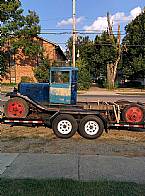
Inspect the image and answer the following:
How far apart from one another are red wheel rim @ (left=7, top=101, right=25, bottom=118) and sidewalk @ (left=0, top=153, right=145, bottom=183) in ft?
10.1

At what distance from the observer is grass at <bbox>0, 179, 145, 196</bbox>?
15.9 feet

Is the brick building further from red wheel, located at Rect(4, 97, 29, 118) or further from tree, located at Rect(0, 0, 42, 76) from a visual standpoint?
red wheel, located at Rect(4, 97, 29, 118)

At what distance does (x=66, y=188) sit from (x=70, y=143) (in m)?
3.74

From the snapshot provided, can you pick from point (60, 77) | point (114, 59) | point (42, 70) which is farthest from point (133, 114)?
point (114, 59)

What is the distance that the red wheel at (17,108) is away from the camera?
1034cm

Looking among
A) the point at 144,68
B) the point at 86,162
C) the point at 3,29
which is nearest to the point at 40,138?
the point at 86,162

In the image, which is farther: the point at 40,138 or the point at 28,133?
the point at 28,133

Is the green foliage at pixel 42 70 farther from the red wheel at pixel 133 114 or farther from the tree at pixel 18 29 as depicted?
the red wheel at pixel 133 114

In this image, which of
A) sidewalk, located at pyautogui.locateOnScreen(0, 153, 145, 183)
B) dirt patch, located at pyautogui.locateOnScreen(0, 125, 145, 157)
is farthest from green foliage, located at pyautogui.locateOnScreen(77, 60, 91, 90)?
sidewalk, located at pyautogui.locateOnScreen(0, 153, 145, 183)

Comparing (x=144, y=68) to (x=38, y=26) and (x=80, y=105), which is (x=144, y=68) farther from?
(x=80, y=105)

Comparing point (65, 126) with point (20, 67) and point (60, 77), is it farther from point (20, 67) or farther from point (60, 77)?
point (20, 67)

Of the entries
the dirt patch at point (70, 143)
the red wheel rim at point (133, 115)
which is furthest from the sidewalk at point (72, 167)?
the red wheel rim at point (133, 115)

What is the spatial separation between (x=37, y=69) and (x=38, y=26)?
5529 mm

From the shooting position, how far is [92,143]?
8891 mm
